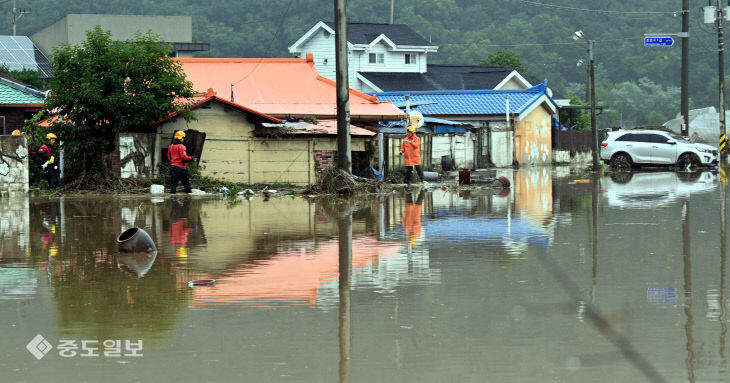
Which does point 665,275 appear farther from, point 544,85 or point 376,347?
point 544,85

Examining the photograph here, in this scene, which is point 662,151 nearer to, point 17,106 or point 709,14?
point 709,14

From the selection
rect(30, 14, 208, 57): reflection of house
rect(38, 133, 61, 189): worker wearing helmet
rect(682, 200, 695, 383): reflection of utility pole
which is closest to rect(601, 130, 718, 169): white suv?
rect(38, 133, 61, 189): worker wearing helmet

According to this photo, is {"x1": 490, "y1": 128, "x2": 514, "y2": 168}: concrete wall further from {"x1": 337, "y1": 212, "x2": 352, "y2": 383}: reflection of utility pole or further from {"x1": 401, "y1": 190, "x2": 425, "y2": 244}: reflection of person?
{"x1": 337, "y1": 212, "x2": 352, "y2": 383}: reflection of utility pole

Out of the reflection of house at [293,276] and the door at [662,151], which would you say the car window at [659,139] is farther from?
the reflection of house at [293,276]

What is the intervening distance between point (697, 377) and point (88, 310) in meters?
5.24

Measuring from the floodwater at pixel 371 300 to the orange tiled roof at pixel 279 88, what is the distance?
17.6 m

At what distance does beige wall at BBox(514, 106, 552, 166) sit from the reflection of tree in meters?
37.5

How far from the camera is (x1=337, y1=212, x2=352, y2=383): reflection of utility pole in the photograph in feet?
21.9

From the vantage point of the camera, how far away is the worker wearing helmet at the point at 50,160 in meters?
26.3

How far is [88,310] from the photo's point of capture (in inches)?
342

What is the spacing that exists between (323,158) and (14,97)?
46.7ft

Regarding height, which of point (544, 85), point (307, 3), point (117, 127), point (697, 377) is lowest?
point (697, 377)

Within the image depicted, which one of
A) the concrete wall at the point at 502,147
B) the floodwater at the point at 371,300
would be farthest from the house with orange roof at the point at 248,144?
the concrete wall at the point at 502,147

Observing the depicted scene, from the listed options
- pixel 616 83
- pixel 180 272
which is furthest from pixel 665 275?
pixel 616 83
